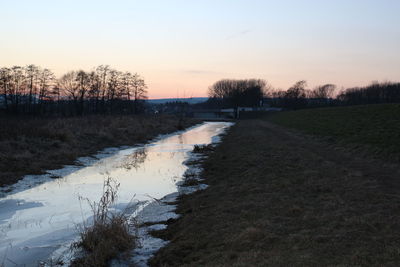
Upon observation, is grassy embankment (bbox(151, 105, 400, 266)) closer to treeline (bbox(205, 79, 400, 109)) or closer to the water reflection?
the water reflection

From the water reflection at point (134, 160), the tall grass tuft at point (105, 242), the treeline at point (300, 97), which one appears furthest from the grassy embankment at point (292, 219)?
the treeline at point (300, 97)

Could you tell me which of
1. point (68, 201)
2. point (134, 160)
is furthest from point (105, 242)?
point (134, 160)

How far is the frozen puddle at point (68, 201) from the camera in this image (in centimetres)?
729

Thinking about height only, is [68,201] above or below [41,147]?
below

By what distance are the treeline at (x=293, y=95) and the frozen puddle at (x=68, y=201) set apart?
337ft

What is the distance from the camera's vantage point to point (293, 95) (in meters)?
138

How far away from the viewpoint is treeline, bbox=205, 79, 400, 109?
375ft

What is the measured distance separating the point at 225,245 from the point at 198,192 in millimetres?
5298

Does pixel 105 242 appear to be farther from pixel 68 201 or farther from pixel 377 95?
pixel 377 95

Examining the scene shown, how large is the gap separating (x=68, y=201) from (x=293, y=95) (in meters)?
135

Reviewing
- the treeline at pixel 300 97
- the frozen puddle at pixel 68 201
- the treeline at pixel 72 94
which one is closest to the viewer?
the frozen puddle at pixel 68 201

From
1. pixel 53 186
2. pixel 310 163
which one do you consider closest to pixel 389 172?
pixel 310 163

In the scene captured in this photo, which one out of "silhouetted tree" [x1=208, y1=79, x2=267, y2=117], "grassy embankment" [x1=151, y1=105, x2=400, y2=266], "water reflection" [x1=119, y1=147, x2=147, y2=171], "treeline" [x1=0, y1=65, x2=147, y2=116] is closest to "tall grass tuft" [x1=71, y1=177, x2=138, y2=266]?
"grassy embankment" [x1=151, y1=105, x2=400, y2=266]

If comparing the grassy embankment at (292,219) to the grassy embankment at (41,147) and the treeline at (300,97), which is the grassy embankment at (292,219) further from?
the treeline at (300,97)
